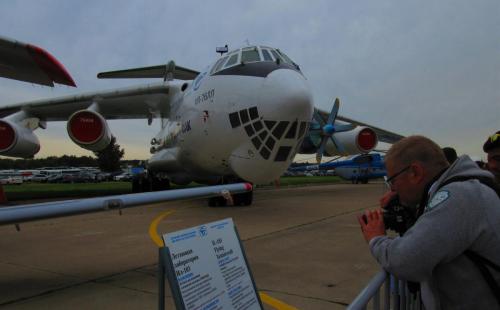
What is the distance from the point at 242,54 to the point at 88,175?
48302 millimetres

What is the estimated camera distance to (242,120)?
27.4 feet

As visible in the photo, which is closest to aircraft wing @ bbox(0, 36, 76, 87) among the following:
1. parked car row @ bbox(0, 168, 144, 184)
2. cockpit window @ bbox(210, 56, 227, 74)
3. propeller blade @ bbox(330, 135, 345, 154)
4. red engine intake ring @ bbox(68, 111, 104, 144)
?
red engine intake ring @ bbox(68, 111, 104, 144)

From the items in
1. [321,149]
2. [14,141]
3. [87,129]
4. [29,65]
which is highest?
[29,65]

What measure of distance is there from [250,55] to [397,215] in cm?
715

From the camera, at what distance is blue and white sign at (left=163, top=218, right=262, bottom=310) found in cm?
222

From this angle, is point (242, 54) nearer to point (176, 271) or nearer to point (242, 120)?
point (242, 120)

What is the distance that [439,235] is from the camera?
1.48m

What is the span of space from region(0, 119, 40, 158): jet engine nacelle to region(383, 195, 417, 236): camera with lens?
12.7m

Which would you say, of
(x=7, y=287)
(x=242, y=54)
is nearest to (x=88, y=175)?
(x=242, y=54)

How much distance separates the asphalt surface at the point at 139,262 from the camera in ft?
12.8

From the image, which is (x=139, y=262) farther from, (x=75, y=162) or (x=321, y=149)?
(x=75, y=162)

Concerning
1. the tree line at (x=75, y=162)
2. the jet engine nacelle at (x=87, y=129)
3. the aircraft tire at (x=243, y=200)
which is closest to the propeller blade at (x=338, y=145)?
the aircraft tire at (x=243, y=200)

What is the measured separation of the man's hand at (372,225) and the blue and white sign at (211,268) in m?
0.98

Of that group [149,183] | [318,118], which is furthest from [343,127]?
[149,183]
